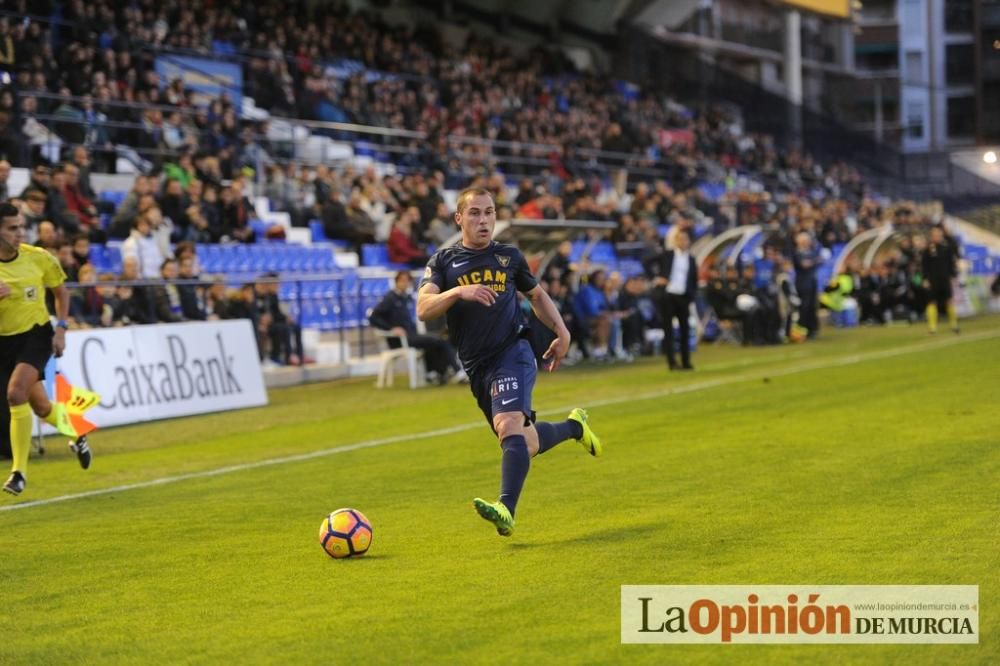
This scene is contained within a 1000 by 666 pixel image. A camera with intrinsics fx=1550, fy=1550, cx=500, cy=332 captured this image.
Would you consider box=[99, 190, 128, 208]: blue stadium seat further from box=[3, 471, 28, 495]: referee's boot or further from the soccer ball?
the soccer ball

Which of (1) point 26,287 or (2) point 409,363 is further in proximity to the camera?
(2) point 409,363

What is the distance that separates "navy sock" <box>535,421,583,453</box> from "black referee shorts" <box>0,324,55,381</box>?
14.4 ft

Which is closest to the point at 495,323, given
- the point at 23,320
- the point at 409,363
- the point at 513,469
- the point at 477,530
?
the point at 513,469

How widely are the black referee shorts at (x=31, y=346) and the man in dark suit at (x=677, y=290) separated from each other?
12.0 meters

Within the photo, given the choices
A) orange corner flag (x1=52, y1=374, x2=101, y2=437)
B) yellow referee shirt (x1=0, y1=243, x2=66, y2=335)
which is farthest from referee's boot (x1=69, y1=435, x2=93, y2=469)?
yellow referee shirt (x1=0, y1=243, x2=66, y2=335)

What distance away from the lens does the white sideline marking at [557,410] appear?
11.9 meters

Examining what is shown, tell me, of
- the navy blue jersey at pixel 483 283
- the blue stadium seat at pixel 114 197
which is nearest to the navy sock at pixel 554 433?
the navy blue jersey at pixel 483 283

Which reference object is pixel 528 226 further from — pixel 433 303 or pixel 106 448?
pixel 433 303

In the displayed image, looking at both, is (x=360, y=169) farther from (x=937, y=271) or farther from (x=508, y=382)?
(x=508, y=382)

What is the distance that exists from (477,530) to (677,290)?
13761 mm

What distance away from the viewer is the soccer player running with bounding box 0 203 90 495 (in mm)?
11430

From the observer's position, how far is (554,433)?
367 inches

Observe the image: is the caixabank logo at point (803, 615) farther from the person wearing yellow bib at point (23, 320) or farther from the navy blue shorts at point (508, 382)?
the person wearing yellow bib at point (23, 320)

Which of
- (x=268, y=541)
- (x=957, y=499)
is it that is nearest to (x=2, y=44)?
(x=268, y=541)
